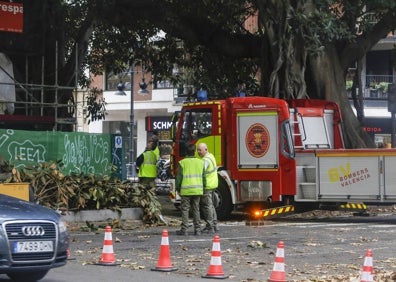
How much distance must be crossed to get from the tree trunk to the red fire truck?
276 centimetres

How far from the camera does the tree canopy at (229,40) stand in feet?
73.8

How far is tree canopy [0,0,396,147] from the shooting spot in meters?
22.5

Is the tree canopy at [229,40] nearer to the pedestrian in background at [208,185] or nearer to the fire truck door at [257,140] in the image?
the fire truck door at [257,140]

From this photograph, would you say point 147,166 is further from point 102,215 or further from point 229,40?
point 229,40

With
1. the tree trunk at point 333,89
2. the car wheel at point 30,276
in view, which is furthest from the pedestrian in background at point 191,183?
the tree trunk at point 333,89

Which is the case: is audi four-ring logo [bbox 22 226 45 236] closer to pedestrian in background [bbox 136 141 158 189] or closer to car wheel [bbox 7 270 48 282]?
car wheel [bbox 7 270 48 282]

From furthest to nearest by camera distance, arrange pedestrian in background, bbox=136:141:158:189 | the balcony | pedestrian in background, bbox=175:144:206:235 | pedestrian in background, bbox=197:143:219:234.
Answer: the balcony < pedestrian in background, bbox=136:141:158:189 < pedestrian in background, bbox=197:143:219:234 < pedestrian in background, bbox=175:144:206:235

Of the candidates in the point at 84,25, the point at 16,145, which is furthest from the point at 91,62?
the point at 16,145

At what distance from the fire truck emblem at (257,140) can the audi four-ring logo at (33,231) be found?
10.6 m

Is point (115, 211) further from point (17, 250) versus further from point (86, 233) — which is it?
point (17, 250)

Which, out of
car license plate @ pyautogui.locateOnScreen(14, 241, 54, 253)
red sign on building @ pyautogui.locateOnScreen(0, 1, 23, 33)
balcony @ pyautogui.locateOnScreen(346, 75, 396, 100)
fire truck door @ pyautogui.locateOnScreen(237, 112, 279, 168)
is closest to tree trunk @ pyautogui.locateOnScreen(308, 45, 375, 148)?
fire truck door @ pyautogui.locateOnScreen(237, 112, 279, 168)

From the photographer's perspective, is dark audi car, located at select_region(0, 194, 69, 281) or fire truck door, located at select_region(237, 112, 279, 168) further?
fire truck door, located at select_region(237, 112, 279, 168)

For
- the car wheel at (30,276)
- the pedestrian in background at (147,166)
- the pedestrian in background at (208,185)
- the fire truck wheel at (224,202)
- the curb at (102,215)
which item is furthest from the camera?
the pedestrian in background at (147,166)

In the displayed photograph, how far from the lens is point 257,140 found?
66.8 ft
